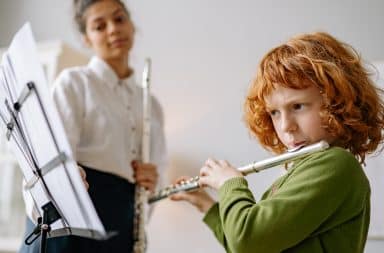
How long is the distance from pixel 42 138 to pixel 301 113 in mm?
425

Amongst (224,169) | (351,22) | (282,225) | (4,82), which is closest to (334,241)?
(282,225)

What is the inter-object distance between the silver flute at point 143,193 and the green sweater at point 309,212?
66cm

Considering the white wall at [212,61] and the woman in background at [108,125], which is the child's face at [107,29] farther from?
the white wall at [212,61]

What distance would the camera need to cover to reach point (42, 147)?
801mm

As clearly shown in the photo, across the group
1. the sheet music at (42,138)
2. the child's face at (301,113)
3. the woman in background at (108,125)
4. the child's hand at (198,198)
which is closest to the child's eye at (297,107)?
the child's face at (301,113)

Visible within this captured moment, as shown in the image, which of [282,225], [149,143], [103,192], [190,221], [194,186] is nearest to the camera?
[282,225]

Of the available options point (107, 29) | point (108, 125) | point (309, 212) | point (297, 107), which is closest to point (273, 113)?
point (297, 107)

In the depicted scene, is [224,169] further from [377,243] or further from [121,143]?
[377,243]

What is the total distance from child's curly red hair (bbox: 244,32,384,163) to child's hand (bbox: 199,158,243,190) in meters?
0.13

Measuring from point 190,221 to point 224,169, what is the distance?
0.83 meters

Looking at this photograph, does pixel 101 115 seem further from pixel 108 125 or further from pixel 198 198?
pixel 198 198

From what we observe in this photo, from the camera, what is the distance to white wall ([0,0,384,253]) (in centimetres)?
167

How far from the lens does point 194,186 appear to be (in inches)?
49.4

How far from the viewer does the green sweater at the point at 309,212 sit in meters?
0.81
